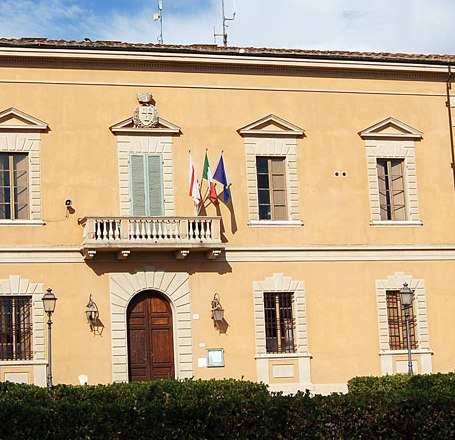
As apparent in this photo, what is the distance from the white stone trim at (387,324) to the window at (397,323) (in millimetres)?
165

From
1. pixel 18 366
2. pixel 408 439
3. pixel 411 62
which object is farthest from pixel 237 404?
pixel 411 62

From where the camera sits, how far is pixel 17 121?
2980 cm

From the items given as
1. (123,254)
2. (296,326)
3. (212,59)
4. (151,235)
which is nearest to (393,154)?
(296,326)

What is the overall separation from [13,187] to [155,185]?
381 centimetres

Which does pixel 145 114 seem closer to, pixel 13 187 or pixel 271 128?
pixel 271 128

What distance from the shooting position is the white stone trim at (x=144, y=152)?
30328 millimetres

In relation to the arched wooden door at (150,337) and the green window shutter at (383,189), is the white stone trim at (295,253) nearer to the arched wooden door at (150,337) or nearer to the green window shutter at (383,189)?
the green window shutter at (383,189)

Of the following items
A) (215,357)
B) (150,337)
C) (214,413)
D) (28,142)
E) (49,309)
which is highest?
(28,142)

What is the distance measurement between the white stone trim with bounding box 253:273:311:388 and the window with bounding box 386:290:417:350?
2648 mm

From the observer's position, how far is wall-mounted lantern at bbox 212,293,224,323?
30.3m

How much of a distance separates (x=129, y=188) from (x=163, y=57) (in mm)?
3777

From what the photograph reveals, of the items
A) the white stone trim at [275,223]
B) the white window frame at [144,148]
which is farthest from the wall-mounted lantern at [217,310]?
the white window frame at [144,148]

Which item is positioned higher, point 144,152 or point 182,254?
point 144,152

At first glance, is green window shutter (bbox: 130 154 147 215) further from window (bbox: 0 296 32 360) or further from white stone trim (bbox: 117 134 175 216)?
window (bbox: 0 296 32 360)
